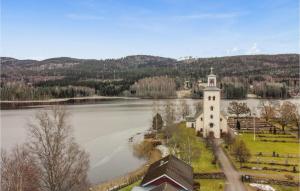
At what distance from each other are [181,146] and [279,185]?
427 inches

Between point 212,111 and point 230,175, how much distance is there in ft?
56.0

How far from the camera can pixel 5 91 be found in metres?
120

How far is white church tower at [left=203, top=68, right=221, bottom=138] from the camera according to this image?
41.4 m

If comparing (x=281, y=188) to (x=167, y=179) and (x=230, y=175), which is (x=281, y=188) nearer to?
(x=230, y=175)

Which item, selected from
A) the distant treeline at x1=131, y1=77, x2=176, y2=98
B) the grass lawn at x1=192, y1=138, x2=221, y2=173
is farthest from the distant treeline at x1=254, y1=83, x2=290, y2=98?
the grass lawn at x1=192, y1=138, x2=221, y2=173

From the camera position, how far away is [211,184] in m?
23.5

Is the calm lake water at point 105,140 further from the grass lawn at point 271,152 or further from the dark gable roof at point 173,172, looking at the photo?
the grass lawn at point 271,152

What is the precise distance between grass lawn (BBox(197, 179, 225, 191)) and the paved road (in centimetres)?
40

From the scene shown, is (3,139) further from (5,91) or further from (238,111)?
(5,91)

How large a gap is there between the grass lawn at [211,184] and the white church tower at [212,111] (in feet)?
56.1

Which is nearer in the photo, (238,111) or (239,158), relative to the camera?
(239,158)

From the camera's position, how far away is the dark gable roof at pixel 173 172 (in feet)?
67.2

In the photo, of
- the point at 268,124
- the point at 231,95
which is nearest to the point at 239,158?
the point at 268,124

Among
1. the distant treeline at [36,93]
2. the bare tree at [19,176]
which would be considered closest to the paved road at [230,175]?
the bare tree at [19,176]
